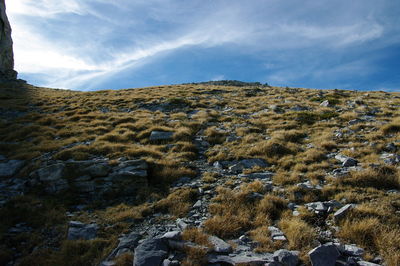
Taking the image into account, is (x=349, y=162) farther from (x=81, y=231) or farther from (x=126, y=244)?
(x=81, y=231)

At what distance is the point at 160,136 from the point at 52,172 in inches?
247

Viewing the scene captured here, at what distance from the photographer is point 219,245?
524cm

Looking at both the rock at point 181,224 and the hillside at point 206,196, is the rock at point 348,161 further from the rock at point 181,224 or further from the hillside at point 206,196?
the rock at point 181,224

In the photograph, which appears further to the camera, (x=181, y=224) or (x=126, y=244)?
(x=181, y=224)

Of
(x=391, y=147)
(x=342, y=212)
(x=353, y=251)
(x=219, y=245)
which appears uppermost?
(x=391, y=147)

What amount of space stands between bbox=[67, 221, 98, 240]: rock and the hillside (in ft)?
0.12

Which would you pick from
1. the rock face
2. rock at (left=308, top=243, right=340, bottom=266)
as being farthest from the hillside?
the rock face

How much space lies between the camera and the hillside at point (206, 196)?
516 centimetres

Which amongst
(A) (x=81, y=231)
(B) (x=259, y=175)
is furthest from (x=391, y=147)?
(A) (x=81, y=231)

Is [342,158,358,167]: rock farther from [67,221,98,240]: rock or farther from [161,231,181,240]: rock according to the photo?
[67,221,98,240]: rock

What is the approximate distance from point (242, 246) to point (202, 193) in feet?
9.25

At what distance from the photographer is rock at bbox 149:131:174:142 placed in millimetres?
13953

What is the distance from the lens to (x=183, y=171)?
9.62m

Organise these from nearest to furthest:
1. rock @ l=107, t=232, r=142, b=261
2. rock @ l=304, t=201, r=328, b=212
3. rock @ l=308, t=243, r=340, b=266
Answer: rock @ l=308, t=243, r=340, b=266
rock @ l=107, t=232, r=142, b=261
rock @ l=304, t=201, r=328, b=212
